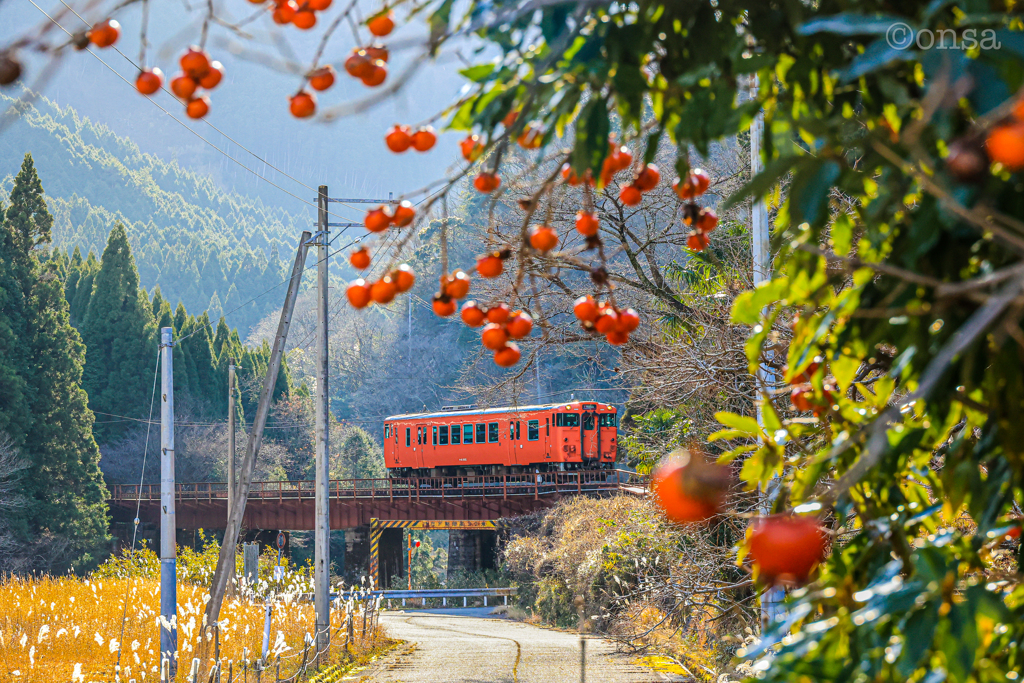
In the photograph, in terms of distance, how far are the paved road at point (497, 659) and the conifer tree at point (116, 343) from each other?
24676 millimetres

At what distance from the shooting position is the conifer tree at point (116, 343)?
126ft

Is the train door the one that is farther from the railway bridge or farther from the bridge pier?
the bridge pier

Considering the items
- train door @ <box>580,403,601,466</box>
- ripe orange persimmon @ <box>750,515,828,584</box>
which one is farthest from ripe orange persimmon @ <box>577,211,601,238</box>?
train door @ <box>580,403,601,466</box>

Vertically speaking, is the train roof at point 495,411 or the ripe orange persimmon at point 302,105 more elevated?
the train roof at point 495,411

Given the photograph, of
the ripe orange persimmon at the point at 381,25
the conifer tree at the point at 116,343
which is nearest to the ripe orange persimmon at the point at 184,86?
the ripe orange persimmon at the point at 381,25

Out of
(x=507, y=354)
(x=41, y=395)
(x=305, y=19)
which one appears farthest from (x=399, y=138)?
(x=41, y=395)

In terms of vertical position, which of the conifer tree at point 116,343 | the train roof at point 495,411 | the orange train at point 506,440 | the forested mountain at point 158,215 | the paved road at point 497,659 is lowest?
the paved road at point 497,659

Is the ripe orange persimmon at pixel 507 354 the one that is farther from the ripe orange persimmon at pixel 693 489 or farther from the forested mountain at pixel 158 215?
the forested mountain at pixel 158 215

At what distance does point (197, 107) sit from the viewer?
1904 mm

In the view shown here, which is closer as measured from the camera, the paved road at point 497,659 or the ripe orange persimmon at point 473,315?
the ripe orange persimmon at point 473,315

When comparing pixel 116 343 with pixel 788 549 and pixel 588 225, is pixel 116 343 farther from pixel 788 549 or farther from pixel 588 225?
pixel 788 549

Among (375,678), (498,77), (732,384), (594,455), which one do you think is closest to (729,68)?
(498,77)

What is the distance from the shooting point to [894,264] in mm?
1582

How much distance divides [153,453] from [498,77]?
40.6 m
